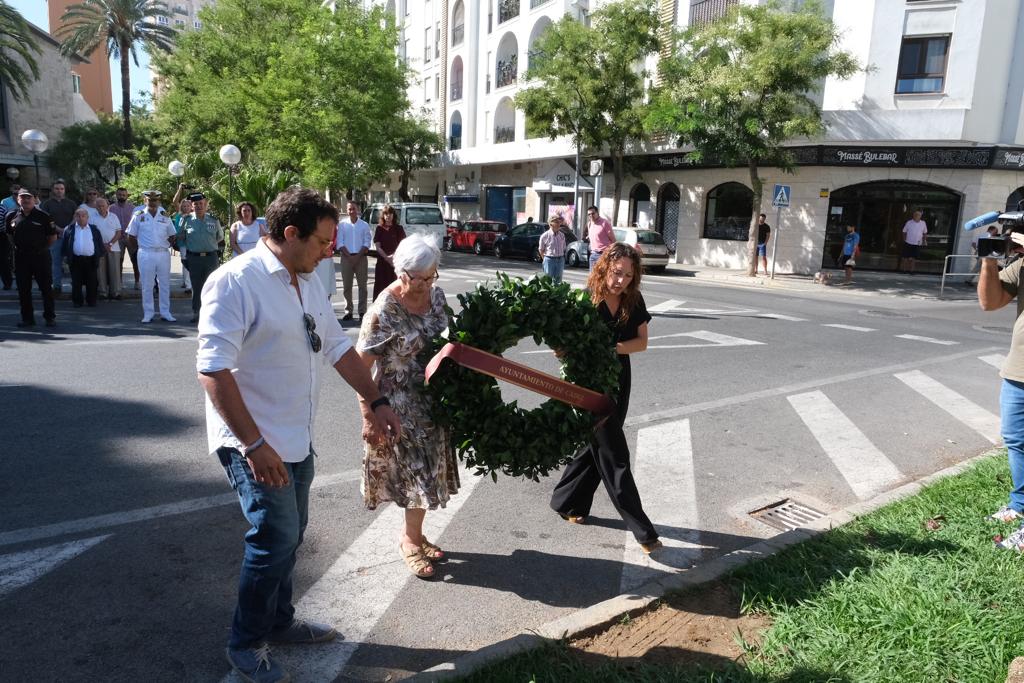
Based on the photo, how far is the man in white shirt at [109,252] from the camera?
43.5ft

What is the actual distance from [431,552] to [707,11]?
27935 mm

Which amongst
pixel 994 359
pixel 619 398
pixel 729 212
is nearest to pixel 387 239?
pixel 619 398

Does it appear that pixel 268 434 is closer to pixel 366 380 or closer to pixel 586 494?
pixel 366 380

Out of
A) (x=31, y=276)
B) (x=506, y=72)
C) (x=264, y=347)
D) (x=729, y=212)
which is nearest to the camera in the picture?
(x=264, y=347)

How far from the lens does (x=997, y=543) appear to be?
13.1ft

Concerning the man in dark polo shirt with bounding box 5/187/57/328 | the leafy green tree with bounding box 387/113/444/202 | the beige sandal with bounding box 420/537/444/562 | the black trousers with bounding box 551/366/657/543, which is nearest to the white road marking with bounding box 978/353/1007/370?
the black trousers with bounding box 551/366/657/543

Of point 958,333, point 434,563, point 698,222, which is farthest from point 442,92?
point 434,563

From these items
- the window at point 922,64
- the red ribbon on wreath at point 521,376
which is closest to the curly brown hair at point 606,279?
the red ribbon on wreath at point 521,376

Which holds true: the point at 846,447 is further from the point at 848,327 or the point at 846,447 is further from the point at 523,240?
the point at 523,240

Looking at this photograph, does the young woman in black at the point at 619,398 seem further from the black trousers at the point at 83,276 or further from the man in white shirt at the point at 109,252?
the man in white shirt at the point at 109,252

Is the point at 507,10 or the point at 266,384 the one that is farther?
the point at 507,10

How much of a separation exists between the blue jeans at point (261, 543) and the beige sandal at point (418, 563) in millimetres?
1050

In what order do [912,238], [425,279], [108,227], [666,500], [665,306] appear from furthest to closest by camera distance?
[912,238]
[665,306]
[108,227]
[666,500]
[425,279]

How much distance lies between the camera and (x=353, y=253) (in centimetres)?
1261
